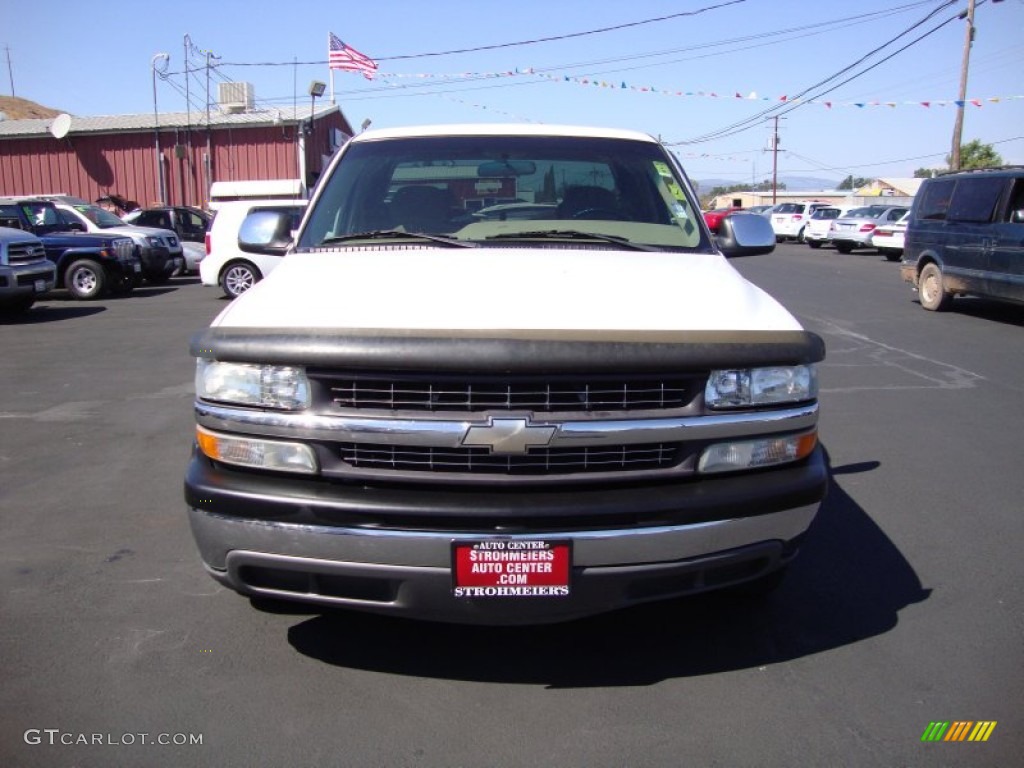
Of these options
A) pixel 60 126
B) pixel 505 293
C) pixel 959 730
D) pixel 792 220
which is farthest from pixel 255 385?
pixel 792 220

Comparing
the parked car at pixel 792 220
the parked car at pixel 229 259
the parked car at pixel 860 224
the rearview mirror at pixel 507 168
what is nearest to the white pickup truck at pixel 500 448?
the rearview mirror at pixel 507 168

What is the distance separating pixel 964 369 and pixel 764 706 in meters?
7.26

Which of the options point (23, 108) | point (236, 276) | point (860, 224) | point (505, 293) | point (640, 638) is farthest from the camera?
point (23, 108)

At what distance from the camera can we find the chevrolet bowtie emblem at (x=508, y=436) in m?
2.65

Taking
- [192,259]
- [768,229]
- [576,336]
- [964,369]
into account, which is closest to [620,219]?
[768,229]

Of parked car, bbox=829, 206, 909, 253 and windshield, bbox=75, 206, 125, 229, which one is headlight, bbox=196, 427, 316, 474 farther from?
parked car, bbox=829, 206, 909, 253

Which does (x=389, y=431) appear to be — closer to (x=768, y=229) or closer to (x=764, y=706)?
(x=764, y=706)

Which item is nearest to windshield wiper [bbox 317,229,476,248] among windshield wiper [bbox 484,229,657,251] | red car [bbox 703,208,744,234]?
windshield wiper [bbox 484,229,657,251]

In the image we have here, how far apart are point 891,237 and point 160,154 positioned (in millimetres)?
24037

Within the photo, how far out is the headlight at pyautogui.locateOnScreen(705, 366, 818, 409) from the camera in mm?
2814

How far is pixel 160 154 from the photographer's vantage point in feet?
99.5

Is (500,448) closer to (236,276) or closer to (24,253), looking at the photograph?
(24,253)

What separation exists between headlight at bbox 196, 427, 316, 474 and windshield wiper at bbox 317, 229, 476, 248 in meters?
1.30

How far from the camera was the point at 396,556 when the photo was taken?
263 cm
